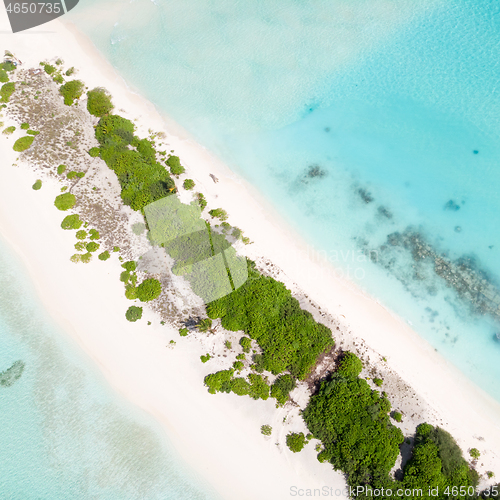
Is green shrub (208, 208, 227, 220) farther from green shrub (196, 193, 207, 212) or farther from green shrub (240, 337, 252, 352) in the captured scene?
green shrub (240, 337, 252, 352)

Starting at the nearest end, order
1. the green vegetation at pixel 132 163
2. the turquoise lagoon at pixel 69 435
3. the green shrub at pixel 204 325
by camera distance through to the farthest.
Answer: the turquoise lagoon at pixel 69 435 → the green shrub at pixel 204 325 → the green vegetation at pixel 132 163

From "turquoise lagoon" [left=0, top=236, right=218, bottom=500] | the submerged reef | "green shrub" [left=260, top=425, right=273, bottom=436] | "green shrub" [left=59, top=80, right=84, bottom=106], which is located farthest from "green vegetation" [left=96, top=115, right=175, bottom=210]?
"green shrub" [left=260, top=425, right=273, bottom=436]

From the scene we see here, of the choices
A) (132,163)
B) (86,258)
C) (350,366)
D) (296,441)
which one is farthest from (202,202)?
(296,441)

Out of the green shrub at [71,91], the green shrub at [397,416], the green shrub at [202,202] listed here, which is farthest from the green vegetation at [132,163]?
the green shrub at [397,416]

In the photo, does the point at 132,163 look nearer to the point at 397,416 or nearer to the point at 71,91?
the point at 71,91

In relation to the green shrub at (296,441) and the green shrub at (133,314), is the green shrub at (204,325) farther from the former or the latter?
the green shrub at (296,441)

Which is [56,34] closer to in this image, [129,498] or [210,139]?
[210,139]
